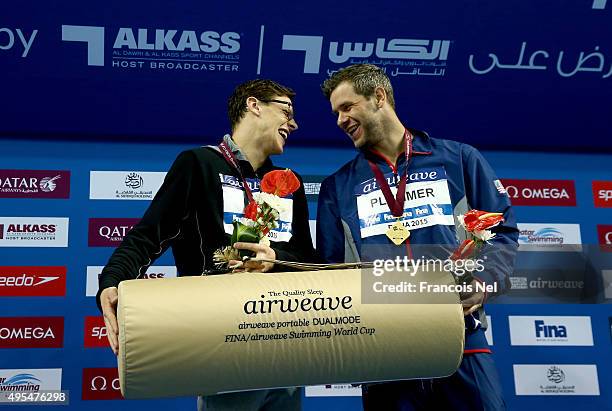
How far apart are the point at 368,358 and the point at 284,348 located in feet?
0.87

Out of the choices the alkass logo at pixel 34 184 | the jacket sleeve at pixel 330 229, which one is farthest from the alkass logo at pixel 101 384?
the jacket sleeve at pixel 330 229

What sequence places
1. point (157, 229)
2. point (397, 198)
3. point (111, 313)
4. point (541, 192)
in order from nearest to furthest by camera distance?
point (111, 313) < point (157, 229) < point (397, 198) < point (541, 192)

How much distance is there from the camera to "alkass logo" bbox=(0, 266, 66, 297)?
13.0 ft

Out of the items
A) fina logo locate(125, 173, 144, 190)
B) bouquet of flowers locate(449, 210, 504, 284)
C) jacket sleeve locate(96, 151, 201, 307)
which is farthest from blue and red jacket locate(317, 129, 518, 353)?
fina logo locate(125, 173, 144, 190)

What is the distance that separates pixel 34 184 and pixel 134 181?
54 centimetres

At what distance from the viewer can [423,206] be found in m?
2.85

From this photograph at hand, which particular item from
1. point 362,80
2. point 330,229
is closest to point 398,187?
point 330,229

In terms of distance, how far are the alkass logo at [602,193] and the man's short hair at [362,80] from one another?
1894mm

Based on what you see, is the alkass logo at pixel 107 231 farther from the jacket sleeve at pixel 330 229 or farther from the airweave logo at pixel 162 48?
the jacket sleeve at pixel 330 229

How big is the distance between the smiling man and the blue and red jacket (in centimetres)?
15

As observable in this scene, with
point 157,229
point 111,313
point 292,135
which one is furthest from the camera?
point 292,135

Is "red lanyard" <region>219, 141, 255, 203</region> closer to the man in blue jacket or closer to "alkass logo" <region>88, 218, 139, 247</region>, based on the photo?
the man in blue jacket

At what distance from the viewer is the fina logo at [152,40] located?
386 centimetres

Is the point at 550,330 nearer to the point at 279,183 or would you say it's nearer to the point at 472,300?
the point at 472,300
